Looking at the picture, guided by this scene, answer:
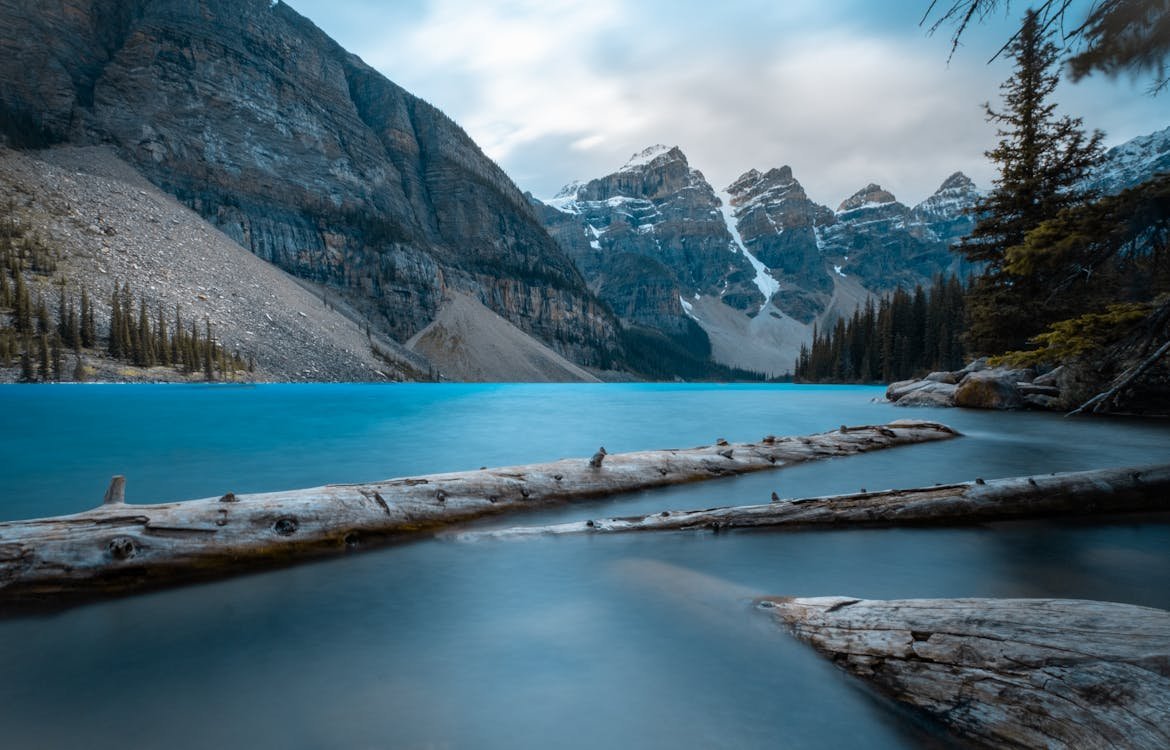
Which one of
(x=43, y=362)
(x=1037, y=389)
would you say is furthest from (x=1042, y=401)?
(x=43, y=362)

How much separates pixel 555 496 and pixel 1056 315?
97.5ft

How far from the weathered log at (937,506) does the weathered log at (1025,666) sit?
12.1 feet

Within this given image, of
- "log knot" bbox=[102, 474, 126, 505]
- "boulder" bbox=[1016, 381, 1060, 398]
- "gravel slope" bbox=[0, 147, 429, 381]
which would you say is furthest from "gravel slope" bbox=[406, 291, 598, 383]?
"log knot" bbox=[102, 474, 126, 505]

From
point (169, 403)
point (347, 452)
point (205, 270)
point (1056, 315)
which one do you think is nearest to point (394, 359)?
point (205, 270)

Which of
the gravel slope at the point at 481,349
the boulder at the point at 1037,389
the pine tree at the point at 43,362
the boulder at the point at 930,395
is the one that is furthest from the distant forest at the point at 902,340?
the pine tree at the point at 43,362

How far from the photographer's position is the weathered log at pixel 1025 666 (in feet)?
8.96

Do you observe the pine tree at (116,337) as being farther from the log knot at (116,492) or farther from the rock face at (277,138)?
the log knot at (116,492)

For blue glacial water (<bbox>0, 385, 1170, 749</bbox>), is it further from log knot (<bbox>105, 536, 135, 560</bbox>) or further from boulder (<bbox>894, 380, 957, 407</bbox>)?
boulder (<bbox>894, 380, 957, 407</bbox>)

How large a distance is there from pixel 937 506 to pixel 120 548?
1138cm

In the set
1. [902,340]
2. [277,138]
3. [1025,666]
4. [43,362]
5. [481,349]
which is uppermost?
[277,138]

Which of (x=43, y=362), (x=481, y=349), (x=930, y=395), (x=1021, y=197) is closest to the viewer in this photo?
(x=1021, y=197)

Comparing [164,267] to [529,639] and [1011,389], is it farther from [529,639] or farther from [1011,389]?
[1011,389]

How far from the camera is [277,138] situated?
13962cm

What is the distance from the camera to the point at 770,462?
12195 millimetres
